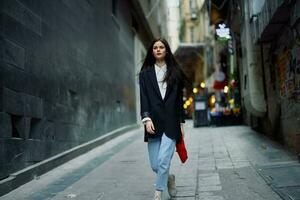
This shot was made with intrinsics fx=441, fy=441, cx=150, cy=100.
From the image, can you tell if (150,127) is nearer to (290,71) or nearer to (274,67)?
(290,71)

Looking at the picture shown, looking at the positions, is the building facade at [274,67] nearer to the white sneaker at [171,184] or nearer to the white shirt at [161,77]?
the white shirt at [161,77]

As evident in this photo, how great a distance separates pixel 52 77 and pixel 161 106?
416cm

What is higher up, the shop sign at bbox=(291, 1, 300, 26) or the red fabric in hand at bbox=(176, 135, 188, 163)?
the shop sign at bbox=(291, 1, 300, 26)

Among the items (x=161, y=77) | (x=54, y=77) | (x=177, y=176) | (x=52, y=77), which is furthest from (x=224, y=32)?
Result: (x=161, y=77)

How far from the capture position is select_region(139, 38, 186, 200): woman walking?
193 inches

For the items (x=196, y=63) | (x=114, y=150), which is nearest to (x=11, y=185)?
(x=114, y=150)

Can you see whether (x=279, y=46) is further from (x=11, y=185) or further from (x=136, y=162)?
(x=11, y=185)

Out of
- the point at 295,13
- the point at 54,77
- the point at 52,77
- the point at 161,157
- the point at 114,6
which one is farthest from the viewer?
the point at 114,6

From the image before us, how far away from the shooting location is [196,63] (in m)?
49.3

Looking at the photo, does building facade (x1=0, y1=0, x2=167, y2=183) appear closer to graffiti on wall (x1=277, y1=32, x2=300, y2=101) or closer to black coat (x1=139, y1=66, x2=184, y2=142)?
black coat (x1=139, y1=66, x2=184, y2=142)

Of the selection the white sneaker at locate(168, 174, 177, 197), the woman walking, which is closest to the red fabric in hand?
the woman walking

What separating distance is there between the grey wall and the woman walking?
8.00ft

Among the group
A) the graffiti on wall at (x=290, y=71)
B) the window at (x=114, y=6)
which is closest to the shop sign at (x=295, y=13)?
the graffiti on wall at (x=290, y=71)

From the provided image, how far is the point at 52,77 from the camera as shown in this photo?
8641 millimetres
